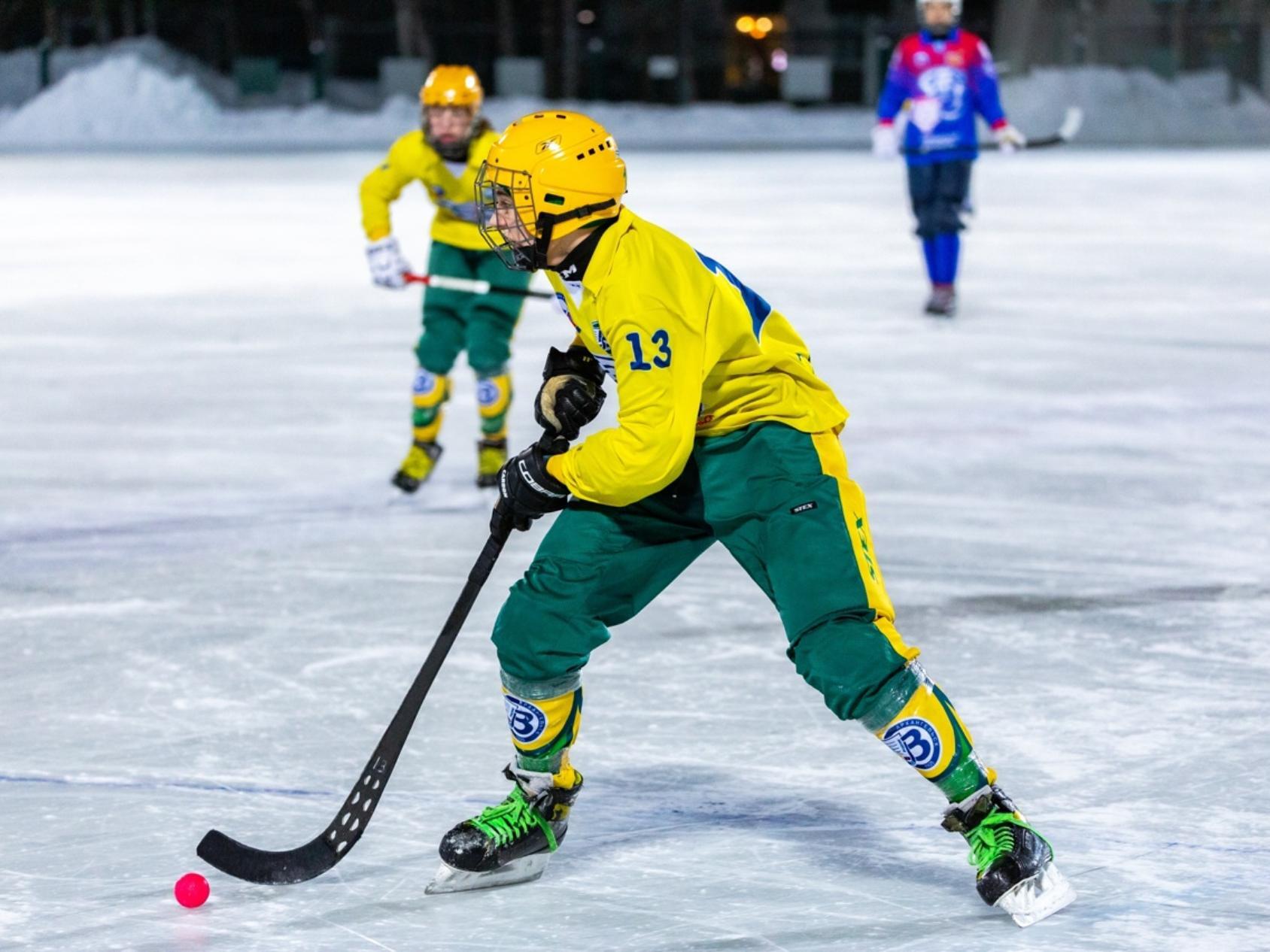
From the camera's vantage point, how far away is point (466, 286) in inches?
268

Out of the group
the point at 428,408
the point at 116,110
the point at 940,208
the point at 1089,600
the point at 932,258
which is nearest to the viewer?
the point at 1089,600

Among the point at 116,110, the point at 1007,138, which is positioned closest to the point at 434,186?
the point at 1007,138

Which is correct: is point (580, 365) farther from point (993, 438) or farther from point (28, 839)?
point (993, 438)

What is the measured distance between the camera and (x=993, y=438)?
24.6 ft

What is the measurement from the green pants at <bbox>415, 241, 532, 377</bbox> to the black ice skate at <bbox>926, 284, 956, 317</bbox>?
4.29m

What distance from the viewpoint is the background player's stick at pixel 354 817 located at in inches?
132

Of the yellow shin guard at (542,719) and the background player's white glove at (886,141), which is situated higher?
the background player's white glove at (886,141)

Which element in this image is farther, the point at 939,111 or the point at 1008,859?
the point at 939,111

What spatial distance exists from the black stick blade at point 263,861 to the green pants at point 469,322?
11.7ft

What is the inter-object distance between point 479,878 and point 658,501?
671 millimetres

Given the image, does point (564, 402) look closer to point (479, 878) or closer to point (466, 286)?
point (479, 878)

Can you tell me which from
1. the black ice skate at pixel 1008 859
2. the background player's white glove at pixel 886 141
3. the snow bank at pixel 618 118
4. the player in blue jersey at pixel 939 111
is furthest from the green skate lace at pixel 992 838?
the snow bank at pixel 618 118

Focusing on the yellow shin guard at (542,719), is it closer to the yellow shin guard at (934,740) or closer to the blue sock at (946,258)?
the yellow shin guard at (934,740)

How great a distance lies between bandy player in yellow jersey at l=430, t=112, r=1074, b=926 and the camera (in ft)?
10.5
